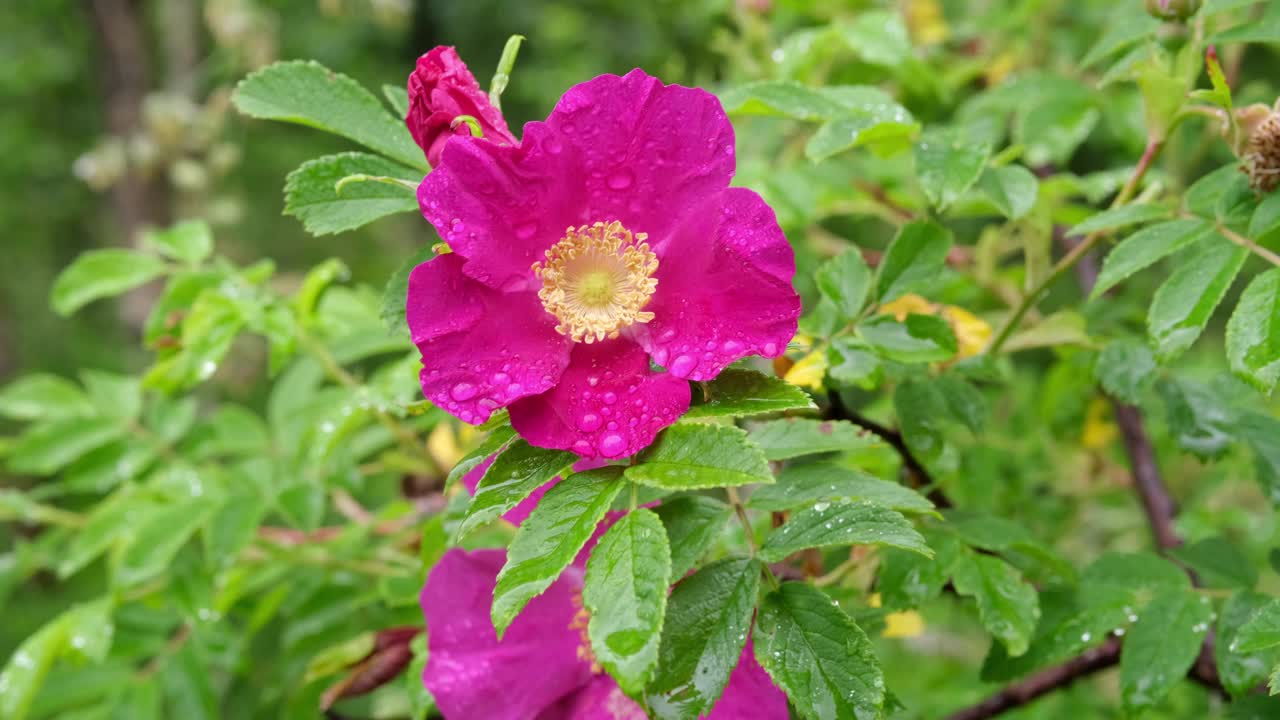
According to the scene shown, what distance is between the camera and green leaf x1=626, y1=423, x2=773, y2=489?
518 millimetres

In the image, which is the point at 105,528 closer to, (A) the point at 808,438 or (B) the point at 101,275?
(B) the point at 101,275

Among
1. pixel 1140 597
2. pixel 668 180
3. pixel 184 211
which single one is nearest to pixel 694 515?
pixel 668 180

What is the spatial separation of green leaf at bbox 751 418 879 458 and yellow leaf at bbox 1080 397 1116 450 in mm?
809

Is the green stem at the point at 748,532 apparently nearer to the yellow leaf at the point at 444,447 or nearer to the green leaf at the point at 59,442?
the yellow leaf at the point at 444,447

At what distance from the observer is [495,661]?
2.39 ft

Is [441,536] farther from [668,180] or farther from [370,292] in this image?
[370,292]

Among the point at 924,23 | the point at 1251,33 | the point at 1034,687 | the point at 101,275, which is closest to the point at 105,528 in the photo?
the point at 101,275

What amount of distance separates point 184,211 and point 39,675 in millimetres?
3501

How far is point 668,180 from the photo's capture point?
24.0 inches

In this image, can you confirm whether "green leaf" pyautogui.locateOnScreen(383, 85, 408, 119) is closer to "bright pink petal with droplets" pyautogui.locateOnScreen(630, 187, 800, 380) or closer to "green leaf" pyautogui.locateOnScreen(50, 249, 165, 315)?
"bright pink petal with droplets" pyautogui.locateOnScreen(630, 187, 800, 380)

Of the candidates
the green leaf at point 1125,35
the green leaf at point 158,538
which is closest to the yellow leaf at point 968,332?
the green leaf at point 1125,35

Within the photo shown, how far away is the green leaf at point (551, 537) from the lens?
0.51 meters

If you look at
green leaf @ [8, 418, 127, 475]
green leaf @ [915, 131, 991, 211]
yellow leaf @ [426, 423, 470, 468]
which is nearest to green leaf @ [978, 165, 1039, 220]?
green leaf @ [915, 131, 991, 211]

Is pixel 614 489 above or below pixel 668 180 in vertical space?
below
